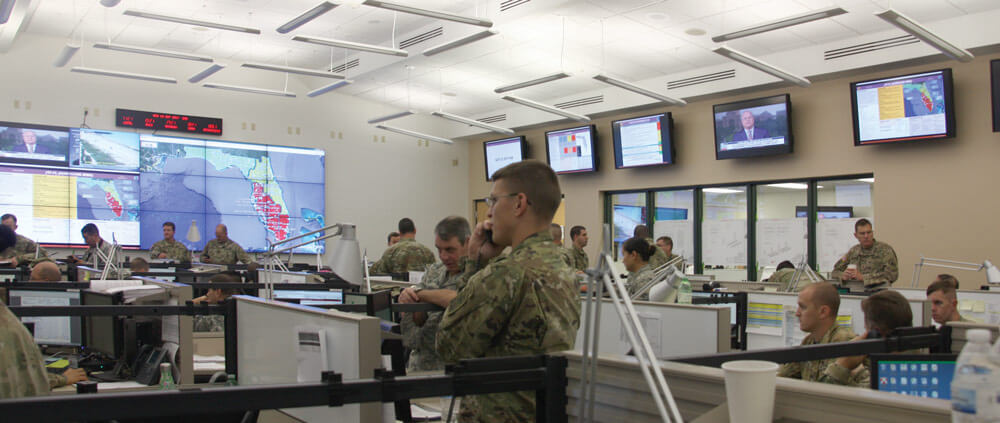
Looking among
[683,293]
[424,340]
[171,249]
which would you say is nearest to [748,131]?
[683,293]

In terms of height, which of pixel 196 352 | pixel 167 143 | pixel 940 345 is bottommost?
pixel 196 352

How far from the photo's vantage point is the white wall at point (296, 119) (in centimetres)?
926

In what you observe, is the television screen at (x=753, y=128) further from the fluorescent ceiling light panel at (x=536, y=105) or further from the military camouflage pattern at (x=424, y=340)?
the military camouflage pattern at (x=424, y=340)

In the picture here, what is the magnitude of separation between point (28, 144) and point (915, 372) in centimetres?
1006

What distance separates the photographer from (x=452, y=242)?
2984 mm

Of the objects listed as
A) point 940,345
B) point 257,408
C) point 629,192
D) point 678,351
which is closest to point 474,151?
point 629,192

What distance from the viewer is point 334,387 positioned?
3.23 ft

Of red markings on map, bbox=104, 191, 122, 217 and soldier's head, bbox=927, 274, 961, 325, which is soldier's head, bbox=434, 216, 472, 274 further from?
red markings on map, bbox=104, 191, 122, 217

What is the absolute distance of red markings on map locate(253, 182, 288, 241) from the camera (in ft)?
35.7

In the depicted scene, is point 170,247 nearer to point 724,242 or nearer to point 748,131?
point 724,242

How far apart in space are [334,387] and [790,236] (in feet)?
29.0

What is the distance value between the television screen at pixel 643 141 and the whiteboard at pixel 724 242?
1.05m

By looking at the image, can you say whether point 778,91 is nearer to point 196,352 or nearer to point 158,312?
point 196,352

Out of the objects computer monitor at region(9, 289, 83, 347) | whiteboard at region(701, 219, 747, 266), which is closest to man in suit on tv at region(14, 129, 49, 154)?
computer monitor at region(9, 289, 83, 347)
